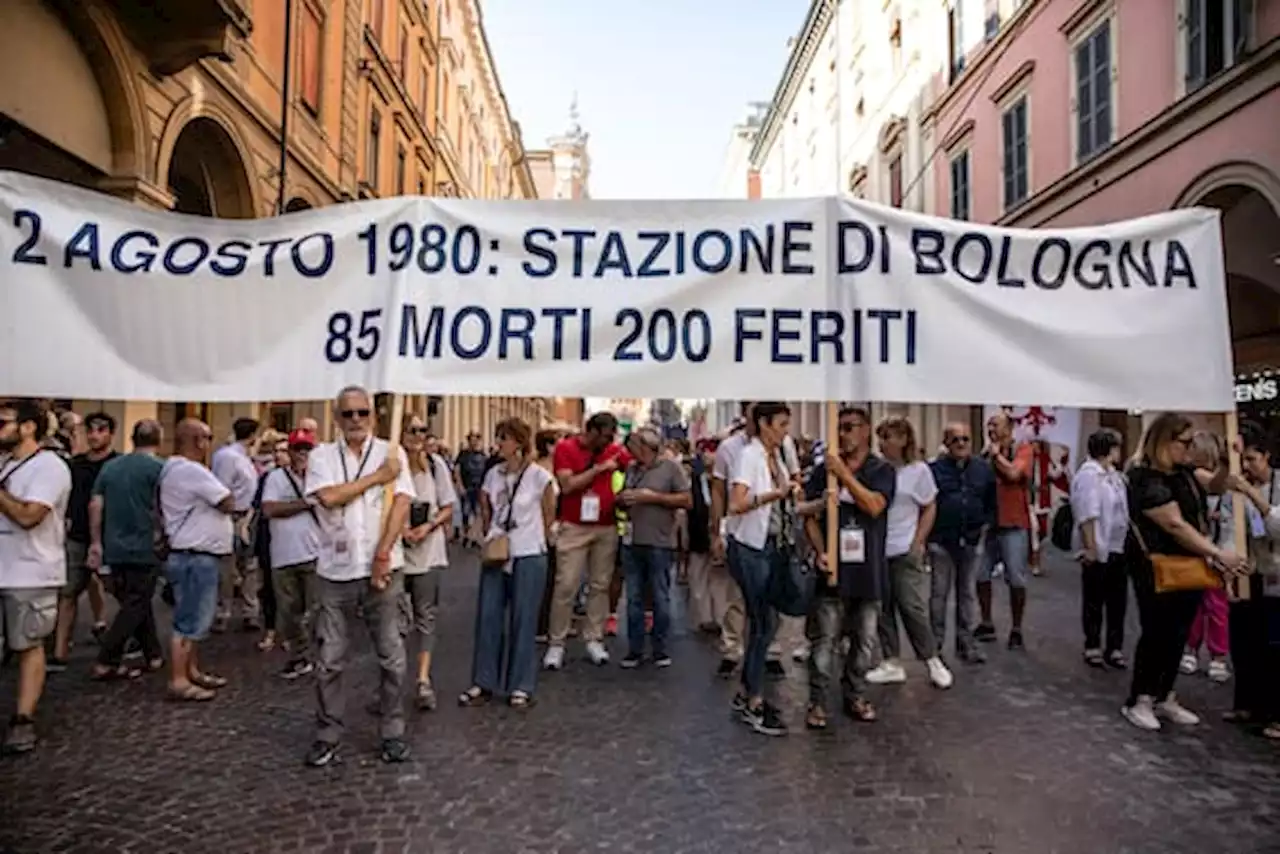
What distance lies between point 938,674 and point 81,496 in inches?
248

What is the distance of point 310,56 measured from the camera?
17.2 metres

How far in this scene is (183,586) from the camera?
→ 20.1 feet

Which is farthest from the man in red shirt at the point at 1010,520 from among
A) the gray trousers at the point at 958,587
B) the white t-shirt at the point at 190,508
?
the white t-shirt at the point at 190,508

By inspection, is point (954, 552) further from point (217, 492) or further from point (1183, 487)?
point (217, 492)

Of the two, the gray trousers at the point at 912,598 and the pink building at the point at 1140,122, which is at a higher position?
the pink building at the point at 1140,122

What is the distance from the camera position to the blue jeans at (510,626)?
6.16 metres

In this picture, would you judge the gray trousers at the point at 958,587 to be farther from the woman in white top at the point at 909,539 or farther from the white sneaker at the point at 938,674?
the woman in white top at the point at 909,539

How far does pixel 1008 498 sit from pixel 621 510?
3.17 m

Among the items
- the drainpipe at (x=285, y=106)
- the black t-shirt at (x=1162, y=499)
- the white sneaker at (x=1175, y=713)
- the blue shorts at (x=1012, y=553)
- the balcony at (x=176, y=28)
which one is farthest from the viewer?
the drainpipe at (x=285, y=106)

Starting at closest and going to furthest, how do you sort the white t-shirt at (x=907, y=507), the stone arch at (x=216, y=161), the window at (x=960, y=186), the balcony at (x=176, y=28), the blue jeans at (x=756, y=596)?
the blue jeans at (x=756, y=596) → the white t-shirt at (x=907, y=507) → the balcony at (x=176, y=28) → the stone arch at (x=216, y=161) → the window at (x=960, y=186)

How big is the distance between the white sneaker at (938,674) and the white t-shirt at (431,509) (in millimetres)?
3368

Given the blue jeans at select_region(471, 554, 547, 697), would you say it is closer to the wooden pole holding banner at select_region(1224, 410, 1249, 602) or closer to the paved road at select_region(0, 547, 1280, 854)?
the paved road at select_region(0, 547, 1280, 854)

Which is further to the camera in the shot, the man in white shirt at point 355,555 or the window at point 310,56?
the window at point 310,56

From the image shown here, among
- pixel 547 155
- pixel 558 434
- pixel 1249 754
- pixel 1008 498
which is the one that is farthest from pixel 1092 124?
pixel 547 155
